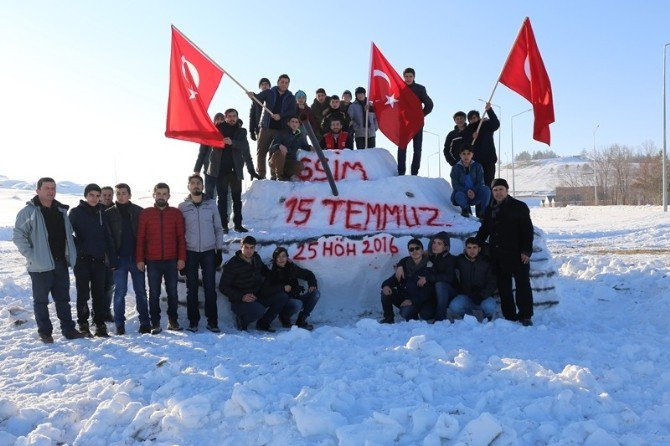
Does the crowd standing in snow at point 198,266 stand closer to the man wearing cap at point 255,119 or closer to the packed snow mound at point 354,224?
the packed snow mound at point 354,224

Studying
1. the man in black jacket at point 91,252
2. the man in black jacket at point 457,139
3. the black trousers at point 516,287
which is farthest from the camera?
the man in black jacket at point 457,139

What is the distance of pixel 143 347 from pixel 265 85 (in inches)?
192

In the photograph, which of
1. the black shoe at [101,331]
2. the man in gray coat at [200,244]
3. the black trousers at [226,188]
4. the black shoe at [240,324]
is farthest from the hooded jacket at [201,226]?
the black shoe at [101,331]

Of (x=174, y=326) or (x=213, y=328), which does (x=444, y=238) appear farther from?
(x=174, y=326)

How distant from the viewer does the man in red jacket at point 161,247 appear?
652cm

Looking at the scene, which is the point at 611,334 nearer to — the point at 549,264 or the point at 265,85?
the point at 549,264

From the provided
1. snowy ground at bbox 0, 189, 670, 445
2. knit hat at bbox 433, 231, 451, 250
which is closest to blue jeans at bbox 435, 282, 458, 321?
knit hat at bbox 433, 231, 451, 250

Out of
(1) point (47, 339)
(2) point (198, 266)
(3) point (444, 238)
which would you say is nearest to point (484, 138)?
(3) point (444, 238)

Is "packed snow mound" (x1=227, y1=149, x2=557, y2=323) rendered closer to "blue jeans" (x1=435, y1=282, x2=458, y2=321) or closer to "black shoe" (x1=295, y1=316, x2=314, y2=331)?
"black shoe" (x1=295, y1=316, x2=314, y2=331)

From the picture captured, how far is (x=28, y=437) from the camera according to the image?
3695mm

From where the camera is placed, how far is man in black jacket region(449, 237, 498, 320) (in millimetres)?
6773

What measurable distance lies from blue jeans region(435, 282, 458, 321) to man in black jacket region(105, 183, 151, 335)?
3.28m

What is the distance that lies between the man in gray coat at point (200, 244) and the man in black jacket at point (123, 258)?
519 millimetres

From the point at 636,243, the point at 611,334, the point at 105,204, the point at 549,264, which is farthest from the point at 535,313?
the point at 636,243
